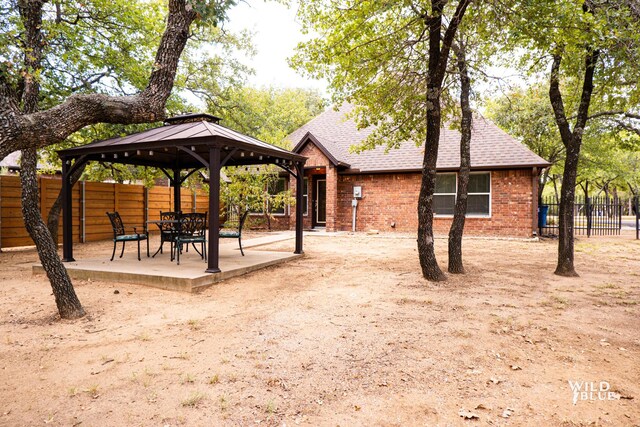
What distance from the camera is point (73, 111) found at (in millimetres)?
3943

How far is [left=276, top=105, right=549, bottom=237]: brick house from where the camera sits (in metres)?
14.7

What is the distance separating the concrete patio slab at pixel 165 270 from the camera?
21.0 ft

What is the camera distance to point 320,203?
60.1ft

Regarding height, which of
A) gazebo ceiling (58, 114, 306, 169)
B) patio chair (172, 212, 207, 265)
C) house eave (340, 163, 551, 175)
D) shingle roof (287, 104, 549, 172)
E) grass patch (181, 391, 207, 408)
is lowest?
grass patch (181, 391, 207, 408)

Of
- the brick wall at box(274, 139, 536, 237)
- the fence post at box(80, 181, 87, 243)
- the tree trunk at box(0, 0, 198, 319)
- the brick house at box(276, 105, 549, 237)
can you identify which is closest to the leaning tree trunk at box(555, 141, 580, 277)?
the brick house at box(276, 105, 549, 237)

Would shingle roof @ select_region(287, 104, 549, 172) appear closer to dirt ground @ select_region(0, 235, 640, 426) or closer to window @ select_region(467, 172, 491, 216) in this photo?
window @ select_region(467, 172, 491, 216)

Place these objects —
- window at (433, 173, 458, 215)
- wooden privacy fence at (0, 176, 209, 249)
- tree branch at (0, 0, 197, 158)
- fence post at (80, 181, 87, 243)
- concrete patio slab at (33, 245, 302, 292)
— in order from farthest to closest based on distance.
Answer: window at (433, 173, 458, 215) → fence post at (80, 181, 87, 243) → wooden privacy fence at (0, 176, 209, 249) → concrete patio slab at (33, 245, 302, 292) → tree branch at (0, 0, 197, 158)

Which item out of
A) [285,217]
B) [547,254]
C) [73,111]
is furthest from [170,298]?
[285,217]

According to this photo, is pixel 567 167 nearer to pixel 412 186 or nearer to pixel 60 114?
pixel 60 114

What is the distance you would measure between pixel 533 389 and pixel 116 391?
3.33 metres

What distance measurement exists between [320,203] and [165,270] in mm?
11783

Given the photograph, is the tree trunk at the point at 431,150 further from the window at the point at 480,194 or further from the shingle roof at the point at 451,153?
the window at the point at 480,194

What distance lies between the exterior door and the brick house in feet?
0.16

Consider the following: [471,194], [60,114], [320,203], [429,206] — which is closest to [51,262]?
[60,114]
